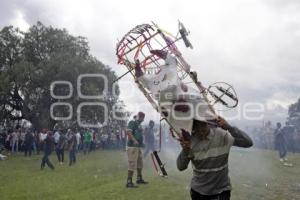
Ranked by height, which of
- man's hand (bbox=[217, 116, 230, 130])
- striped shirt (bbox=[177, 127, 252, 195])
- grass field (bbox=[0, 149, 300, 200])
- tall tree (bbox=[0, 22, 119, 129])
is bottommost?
grass field (bbox=[0, 149, 300, 200])

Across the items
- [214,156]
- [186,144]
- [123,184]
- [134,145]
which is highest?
[134,145]

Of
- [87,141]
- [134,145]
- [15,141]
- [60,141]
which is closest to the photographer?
[134,145]

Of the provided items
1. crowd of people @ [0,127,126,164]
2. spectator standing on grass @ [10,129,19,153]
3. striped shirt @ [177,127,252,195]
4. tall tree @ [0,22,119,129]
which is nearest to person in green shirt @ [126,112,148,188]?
striped shirt @ [177,127,252,195]

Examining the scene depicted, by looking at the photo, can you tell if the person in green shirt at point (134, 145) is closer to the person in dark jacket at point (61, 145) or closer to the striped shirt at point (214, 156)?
the striped shirt at point (214, 156)

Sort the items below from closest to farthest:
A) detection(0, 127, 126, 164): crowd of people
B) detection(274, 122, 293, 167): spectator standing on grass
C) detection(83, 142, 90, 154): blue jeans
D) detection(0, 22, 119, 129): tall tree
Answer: detection(274, 122, 293, 167): spectator standing on grass
detection(0, 127, 126, 164): crowd of people
detection(83, 142, 90, 154): blue jeans
detection(0, 22, 119, 129): tall tree

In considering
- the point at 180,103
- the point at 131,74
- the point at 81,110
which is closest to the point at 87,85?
the point at 81,110

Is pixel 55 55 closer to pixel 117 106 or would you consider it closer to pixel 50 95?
pixel 50 95

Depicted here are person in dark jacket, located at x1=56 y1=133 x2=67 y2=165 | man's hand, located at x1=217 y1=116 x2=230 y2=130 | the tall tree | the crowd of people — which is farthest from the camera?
the tall tree

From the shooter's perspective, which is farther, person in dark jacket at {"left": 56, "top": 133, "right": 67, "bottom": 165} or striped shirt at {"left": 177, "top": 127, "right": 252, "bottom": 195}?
person in dark jacket at {"left": 56, "top": 133, "right": 67, "bottom": 165}

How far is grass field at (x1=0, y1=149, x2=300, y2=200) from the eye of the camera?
1184 cm

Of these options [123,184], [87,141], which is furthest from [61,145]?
[123,184]

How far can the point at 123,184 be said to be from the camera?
13.8 m

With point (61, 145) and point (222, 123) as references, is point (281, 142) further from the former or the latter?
point (222, 123)

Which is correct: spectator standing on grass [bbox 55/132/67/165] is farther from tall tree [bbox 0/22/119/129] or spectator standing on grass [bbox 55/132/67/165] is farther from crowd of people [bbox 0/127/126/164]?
tall tree [bbox 0/22/119/129]
